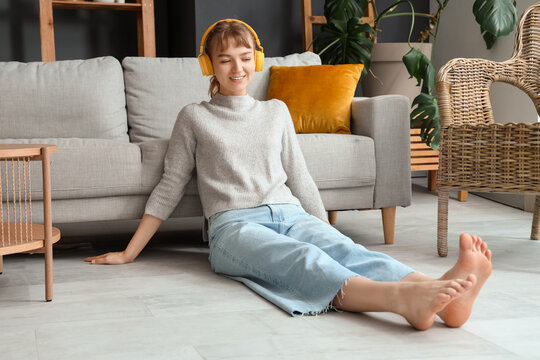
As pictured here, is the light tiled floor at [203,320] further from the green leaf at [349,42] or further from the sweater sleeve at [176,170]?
the green leaf at [349,42]

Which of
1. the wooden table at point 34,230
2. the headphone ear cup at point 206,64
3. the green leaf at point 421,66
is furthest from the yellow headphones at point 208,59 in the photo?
the green leaf at point 421,66

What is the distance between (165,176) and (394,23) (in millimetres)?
2977

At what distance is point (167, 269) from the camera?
84.7 inches

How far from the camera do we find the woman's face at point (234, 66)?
2084mm

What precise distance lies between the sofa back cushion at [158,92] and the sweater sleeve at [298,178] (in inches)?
30.0

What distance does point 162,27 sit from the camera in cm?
527

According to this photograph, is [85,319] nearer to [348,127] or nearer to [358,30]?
[348,127]

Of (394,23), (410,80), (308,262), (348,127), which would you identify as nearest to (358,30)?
(410,80)

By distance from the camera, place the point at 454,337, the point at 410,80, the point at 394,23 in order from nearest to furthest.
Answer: the point at 454,337 < the point at 410,80 < the point at 394,23

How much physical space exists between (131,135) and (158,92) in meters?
0.21

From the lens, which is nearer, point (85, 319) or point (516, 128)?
point (85, 319)

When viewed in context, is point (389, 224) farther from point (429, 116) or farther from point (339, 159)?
point (429, 116)

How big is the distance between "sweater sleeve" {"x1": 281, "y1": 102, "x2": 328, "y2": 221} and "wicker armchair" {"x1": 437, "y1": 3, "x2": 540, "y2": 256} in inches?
19.6

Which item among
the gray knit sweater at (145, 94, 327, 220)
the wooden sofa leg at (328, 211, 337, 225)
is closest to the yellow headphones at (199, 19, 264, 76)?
the gray knit sweater at (145, 94, 327, 220)
